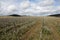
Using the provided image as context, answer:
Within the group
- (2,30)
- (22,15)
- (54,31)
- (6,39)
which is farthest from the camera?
(54,31)

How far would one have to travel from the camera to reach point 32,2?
19.5 feet

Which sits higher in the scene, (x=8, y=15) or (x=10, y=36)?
(x=8, y=15)

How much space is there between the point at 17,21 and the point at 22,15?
2.52ft

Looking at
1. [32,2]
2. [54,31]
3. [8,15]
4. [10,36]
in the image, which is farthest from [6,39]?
[54,31]

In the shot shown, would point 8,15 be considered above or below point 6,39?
above

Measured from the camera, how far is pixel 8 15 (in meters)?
6.02

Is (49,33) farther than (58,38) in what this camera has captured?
Yes

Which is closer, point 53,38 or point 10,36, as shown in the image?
point 10,36

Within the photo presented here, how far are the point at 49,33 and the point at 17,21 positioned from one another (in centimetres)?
149

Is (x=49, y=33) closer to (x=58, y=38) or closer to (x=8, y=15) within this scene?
(x=58, y=38)

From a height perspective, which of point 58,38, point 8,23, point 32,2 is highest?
point 32,2

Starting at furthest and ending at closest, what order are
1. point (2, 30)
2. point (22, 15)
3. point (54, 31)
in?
1. point (54, 31)
2. point (22, 15)
3. point (2, 30)

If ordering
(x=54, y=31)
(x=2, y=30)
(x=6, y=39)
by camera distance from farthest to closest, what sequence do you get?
(x=54, y=31), (x=2, y=30), (x=6, y=39)

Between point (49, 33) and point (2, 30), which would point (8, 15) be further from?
point (49, 33)
